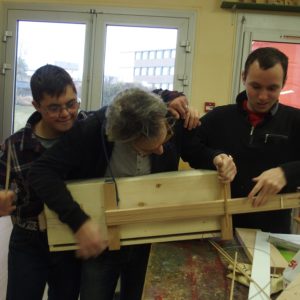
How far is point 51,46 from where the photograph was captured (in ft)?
11.6

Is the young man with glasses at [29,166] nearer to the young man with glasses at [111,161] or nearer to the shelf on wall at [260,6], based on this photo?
the young man with glasses at [111,161]

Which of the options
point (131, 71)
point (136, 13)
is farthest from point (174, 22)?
point (131, 71)

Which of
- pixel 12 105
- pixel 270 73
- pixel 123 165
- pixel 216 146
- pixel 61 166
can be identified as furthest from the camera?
pixel 12 105

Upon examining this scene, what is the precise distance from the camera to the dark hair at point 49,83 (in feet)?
3.82

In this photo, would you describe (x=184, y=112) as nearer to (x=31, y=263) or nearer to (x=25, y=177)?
(x=25, y=177)

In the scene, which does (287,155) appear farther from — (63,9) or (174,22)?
(63,9)

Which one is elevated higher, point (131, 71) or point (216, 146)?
point (131, 71)

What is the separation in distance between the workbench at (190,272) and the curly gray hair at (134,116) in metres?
0.43

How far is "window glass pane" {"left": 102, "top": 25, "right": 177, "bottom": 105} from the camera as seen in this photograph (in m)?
3.45

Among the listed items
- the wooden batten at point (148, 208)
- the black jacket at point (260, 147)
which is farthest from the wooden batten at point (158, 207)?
the black jacket at point (260, 147)

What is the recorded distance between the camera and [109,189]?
1091 millimetres

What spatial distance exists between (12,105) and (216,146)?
2.81 metres

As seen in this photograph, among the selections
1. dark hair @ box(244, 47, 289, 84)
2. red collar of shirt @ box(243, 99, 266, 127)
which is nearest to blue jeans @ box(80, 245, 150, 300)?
red collar of shirt @ box(243, 99, 266, 127)

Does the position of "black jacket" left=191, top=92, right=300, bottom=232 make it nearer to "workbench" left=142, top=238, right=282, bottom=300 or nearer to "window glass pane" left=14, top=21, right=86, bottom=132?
"workbench" left=142, top=238, right=282, bottom=300
